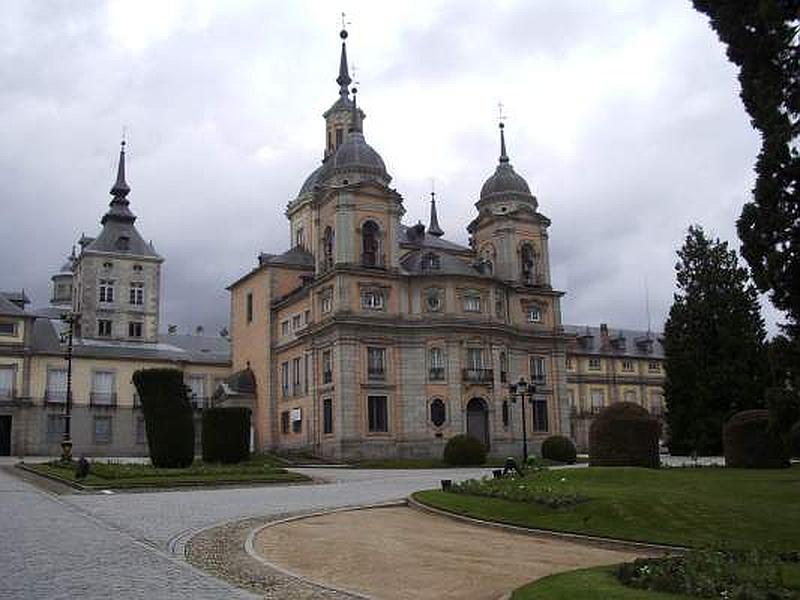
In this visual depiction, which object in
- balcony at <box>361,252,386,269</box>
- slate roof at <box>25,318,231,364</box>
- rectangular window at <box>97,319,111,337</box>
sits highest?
balcony at <box>361,252,386,269</box>

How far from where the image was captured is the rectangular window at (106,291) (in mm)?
80500

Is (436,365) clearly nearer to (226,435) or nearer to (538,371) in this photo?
(538,371)

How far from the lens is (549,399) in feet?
209

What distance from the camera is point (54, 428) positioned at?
68.3 metres

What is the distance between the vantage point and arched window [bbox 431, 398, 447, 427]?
57.6 m

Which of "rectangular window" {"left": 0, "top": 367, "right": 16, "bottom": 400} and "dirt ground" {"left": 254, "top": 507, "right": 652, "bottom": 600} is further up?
"rectangular window" {"left": 0, "top": 367, "right": 16, "bottom": 400}

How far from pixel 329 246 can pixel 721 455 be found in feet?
93.3

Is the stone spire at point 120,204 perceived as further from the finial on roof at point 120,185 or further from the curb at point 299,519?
the curb at point 299,519

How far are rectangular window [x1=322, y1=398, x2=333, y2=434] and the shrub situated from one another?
1833cm

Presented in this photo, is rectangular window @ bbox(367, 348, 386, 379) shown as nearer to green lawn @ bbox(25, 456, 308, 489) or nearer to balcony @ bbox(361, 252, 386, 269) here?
balcony @ bbox(361, 252, 386, 269)

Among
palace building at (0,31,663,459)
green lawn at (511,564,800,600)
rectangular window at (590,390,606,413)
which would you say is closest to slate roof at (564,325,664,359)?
rectangular window at (590,390,606,413)

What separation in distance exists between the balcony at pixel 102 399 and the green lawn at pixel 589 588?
212 ft

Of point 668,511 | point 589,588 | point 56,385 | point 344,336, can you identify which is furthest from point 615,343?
point 589,588

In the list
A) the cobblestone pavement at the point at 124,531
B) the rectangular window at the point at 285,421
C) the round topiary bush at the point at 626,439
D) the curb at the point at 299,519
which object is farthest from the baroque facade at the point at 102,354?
the curb at the point at 299,519
